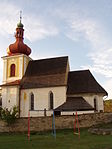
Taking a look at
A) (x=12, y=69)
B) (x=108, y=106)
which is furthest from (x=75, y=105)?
(x=108, y=106)

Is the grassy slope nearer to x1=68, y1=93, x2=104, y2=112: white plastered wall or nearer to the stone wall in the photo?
x1=68, y1=93, x2=104, y2=112: white plastered wall

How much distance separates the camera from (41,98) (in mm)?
31250

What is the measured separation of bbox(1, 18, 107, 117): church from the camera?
29.8m

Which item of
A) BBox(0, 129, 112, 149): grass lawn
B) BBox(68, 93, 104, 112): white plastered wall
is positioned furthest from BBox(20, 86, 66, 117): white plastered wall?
BBox(0, 129, 112, 149): grass lawn

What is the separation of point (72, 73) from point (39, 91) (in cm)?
634

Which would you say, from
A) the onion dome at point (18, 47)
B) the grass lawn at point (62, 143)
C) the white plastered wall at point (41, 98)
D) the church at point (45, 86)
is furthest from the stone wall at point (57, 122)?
the onion dome at point (18, 47)

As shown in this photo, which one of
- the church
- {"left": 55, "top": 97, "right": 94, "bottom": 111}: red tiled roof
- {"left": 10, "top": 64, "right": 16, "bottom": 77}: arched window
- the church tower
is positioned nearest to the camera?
{"left": 55, "top": 97, "right": 94, "bottom": 111}: red tiled roof

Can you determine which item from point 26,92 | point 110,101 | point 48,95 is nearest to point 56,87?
point 48,95

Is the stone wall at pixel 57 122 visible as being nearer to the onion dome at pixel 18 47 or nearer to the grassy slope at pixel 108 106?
the onion dome at pixel 18 47

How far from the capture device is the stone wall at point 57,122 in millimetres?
23219

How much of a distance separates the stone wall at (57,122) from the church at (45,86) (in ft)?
10.2

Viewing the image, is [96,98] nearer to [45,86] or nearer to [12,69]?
[45,86]

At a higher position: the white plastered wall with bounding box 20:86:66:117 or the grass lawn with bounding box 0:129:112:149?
the white plastered wall with bounding box 20:86:66:117

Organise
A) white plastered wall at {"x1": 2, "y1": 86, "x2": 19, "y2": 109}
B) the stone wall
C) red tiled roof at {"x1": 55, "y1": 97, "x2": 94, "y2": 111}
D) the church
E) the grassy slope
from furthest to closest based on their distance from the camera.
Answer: the grassy slope, white plastered wall at {"x1": 2, "y1": 86, "x2": 19, "y2": 109}, the church, red tiled roof at {"x1": 55, "y1": 97, "x2": 94, "y2": 111}, the stone wall
